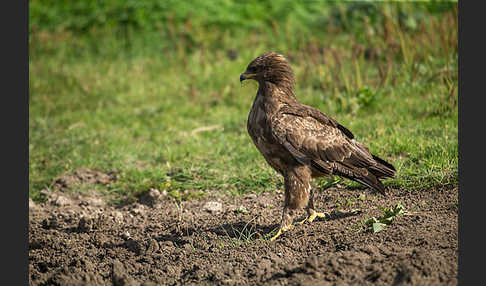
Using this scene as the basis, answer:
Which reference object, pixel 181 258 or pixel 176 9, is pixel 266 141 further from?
pixel 176 9

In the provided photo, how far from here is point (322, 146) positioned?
189 inches

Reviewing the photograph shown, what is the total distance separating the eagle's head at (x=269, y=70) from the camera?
4.96m

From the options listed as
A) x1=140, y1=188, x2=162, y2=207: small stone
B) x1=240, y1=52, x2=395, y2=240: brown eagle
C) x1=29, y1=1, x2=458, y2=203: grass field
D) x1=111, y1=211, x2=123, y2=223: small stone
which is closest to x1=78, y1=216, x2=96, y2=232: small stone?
x1=111, y1=211, x2=123, y2=223: small stone

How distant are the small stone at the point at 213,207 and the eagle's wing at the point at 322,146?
1.30 meters

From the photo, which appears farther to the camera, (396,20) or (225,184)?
(396,20)

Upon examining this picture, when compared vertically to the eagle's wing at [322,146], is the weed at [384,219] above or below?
below

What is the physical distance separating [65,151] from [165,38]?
14.9ft

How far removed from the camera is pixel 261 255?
14.2 ft

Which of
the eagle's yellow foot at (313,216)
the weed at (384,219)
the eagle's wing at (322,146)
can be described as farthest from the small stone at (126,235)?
the weed at (384,219)

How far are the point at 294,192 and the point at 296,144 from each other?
400mm

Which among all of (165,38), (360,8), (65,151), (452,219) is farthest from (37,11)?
(452,219)

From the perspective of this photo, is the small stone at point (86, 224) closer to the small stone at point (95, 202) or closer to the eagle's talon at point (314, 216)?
the small stone at point (95, 202)

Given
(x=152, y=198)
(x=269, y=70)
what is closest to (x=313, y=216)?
(x=269, y=70)

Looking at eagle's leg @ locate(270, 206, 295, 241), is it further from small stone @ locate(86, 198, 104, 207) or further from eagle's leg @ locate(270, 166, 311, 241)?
small stone @ locate(86, 198, 104, 207)
